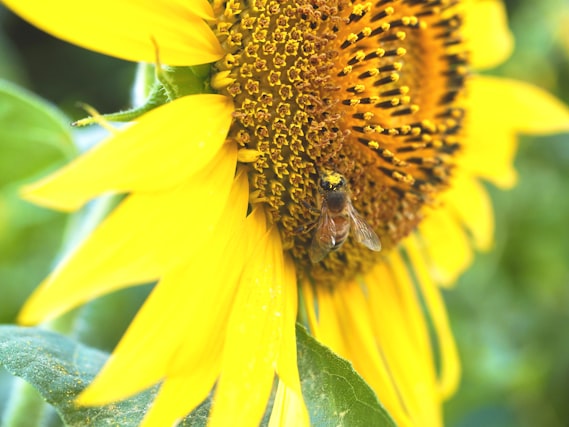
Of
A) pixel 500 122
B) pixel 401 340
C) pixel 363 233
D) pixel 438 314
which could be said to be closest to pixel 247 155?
pixel 363 233

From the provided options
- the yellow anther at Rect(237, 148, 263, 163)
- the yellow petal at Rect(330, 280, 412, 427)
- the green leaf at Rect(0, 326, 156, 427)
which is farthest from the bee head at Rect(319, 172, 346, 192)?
Answer: the green leaf at Rect(0, 326, 156, 427)

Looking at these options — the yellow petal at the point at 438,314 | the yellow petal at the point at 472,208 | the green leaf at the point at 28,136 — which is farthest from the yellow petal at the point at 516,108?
the green leaf at the point at 28,136

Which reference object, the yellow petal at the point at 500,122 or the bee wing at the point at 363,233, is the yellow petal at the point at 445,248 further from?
the bee wing at the point at 363,233

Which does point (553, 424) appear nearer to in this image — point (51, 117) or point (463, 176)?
point (463, 176)

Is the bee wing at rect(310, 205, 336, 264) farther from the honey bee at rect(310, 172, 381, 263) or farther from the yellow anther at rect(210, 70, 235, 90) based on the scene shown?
the yellow anther at rect(210, 70, 235, 90)

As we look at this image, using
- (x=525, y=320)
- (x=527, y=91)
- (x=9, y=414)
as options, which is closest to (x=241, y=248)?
(x=9, y=414)

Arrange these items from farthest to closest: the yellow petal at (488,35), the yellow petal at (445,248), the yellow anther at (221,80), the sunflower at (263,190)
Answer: the yellow petal at (488,35)
the yellow petal at (445,248)
the yellow anther at (221,80)
the sunflower at (263,190)
